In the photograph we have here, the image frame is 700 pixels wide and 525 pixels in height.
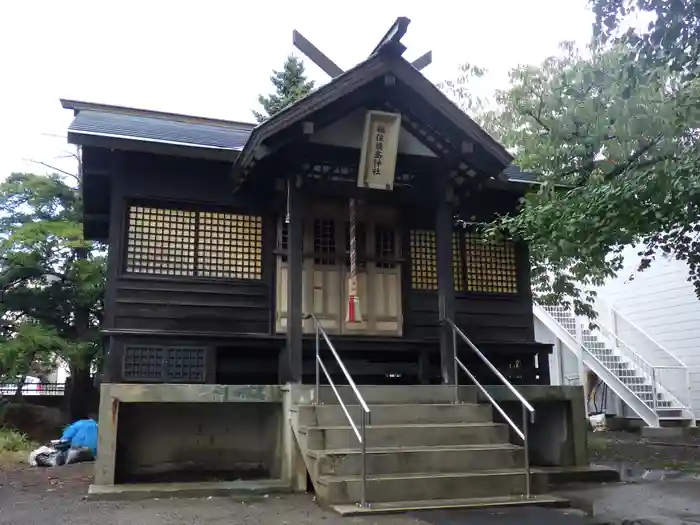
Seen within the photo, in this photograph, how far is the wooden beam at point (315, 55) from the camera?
29.5ft

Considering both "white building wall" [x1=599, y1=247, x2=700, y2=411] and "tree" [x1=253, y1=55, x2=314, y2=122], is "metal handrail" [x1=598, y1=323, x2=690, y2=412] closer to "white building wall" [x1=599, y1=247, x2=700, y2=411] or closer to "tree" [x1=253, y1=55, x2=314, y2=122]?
"white building wall" [x1=599, y1=247, x2=700, y2=411]

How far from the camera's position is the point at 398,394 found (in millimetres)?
8086

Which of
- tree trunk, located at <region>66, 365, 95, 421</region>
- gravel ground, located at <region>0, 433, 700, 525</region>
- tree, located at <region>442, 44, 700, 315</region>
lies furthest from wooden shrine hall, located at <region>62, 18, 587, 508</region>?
tree trunk, located at <region>66, 365, 95, 421</region>

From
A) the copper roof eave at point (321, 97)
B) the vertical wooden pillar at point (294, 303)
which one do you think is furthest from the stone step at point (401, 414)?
the copper roof eave at point (321, 97)

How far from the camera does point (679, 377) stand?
54.6 feet

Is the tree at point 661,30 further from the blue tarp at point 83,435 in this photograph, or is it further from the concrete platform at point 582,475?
the blue tarp at point 83,435

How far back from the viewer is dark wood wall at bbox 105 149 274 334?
29.5 ft

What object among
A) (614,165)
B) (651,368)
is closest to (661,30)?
(614,165)

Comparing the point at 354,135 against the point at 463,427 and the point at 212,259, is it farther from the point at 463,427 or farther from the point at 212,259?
the point at 463,427

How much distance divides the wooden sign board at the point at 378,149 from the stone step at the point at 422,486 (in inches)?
153

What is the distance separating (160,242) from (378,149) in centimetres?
334

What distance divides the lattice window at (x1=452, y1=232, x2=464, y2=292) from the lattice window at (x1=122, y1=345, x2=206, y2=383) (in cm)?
419

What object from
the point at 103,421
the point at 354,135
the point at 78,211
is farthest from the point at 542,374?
the point at 78,211

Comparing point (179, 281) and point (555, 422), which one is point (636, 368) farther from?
point (179, 281)
